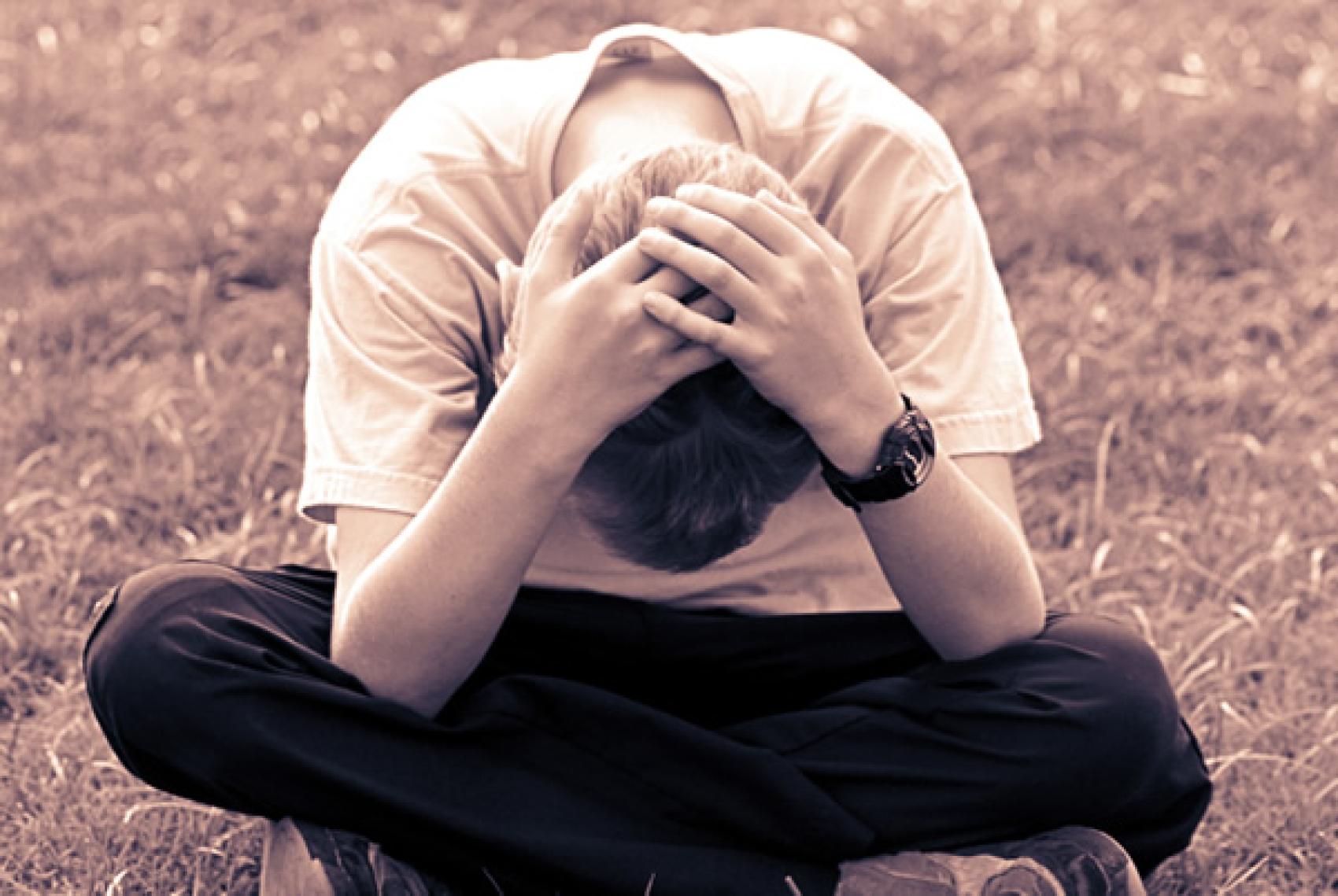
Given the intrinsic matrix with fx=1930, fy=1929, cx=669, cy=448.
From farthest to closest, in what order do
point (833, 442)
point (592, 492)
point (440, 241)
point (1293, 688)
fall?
point (1293, 688), point (440, 241), point (592, 492), point (833, 442)

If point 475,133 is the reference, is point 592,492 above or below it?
below

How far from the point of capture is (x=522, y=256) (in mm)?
2771

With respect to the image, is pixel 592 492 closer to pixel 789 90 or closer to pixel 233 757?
pixel 233 757

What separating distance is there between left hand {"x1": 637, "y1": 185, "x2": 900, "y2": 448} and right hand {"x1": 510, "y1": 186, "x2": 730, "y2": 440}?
3 centimetres

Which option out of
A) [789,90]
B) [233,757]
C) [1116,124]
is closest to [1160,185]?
[1116,124]

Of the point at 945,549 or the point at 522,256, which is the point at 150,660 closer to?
the point at 522,256

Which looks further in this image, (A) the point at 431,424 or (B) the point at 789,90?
(B) the point at 789,90

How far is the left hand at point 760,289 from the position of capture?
7.10 ft

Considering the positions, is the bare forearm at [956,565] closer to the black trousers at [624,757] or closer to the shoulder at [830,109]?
the black trousers at [624,757]

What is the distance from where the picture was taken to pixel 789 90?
9.22 feet

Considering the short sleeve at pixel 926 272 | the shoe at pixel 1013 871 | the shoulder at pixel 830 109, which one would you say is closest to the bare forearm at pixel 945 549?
the short sleeve at pixel 926 272

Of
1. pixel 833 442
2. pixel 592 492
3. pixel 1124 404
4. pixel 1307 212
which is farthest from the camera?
pixel 1307 212

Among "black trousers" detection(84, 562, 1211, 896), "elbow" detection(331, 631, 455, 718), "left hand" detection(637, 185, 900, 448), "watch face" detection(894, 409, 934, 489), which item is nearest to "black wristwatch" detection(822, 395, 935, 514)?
"watch face" detection(894, 409, 934, 489)

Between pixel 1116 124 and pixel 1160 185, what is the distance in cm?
33
